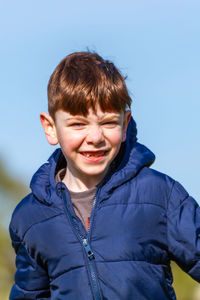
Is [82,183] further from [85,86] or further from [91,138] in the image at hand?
[85,86]

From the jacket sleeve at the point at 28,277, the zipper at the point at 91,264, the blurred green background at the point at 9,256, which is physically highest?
the zipper at the point at 91,264

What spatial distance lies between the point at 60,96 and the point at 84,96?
0.66ft

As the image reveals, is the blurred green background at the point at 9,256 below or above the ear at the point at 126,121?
below

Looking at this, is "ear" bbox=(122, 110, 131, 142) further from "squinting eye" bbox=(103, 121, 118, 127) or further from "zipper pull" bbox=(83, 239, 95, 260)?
"zipper pull" bbox=(83, 239, 95, 260)

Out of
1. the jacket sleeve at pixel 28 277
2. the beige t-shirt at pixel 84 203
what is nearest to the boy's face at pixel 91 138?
the beige t-shirt at pixel 84 203

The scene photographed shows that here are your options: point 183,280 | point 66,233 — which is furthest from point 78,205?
point 183,280

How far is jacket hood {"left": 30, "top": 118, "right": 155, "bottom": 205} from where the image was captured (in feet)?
13.8

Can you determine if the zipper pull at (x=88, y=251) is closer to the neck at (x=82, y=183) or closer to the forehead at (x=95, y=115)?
the neck at (x=82, y=183)

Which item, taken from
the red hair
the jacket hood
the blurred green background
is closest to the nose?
the red hair

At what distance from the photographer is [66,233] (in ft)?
13.4

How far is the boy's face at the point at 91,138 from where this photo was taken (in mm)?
4102

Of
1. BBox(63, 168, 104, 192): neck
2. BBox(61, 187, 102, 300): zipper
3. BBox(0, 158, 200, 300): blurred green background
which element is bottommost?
BBox(0, 158, 200, 300): blurred green background

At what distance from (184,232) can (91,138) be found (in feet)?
2.59

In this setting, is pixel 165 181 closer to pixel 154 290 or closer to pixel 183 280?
pixel 154 290
